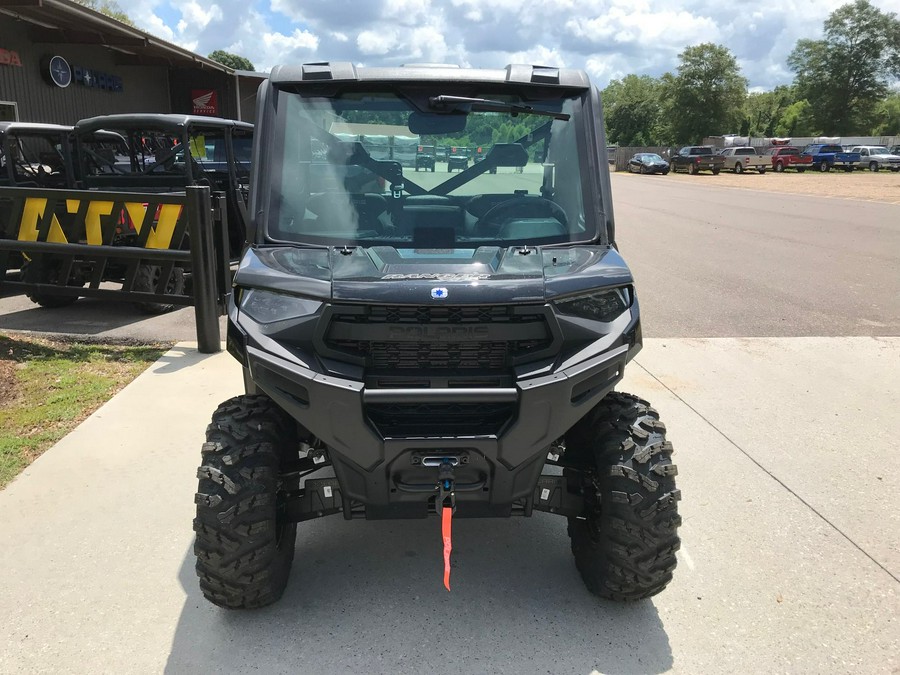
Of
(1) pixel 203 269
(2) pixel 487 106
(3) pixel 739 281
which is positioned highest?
(2) pixel 487 106

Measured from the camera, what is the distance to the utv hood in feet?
7.98

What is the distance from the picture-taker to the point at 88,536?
3.40m

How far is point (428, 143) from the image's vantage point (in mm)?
3133

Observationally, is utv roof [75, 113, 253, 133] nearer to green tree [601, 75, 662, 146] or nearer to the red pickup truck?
the red pickup truck

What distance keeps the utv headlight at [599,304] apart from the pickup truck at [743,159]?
48208mm

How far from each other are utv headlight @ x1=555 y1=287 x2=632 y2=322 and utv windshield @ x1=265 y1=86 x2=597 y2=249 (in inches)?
16.6

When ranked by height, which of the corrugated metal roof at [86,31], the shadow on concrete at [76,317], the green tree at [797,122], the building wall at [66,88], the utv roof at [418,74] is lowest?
the shadow on concrete at [76,317]

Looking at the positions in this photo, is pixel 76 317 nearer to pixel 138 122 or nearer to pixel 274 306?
pixel 138 122

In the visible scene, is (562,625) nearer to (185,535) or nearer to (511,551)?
(511,551)

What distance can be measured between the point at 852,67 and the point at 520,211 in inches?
3254

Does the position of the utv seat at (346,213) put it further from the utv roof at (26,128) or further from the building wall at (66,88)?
the building wall at (66,88)

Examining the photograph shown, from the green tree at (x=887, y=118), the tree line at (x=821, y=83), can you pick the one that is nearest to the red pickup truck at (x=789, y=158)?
the tree line at (x=821, y=83)

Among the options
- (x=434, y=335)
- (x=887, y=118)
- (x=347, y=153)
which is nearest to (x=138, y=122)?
(x=347, y=153)

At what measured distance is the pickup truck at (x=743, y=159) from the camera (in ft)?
151
